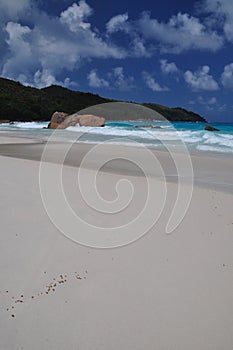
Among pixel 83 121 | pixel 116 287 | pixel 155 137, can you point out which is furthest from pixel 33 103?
pixel 116 287

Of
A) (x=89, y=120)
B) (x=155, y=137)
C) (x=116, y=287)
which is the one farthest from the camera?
(x=89, y=120)

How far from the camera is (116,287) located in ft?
7.54

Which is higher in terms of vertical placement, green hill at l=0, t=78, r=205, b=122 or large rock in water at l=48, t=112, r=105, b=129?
green hill at l=0, t=78, r=205, b=122

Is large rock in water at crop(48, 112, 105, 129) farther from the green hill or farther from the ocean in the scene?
the green hill

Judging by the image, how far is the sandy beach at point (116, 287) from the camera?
1.84 metres

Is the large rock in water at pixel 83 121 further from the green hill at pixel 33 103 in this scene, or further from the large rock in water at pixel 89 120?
the green hill at pixel 33 103

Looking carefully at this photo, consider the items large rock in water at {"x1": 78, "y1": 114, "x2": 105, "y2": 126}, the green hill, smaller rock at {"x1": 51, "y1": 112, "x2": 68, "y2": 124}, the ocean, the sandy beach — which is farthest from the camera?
the green hill

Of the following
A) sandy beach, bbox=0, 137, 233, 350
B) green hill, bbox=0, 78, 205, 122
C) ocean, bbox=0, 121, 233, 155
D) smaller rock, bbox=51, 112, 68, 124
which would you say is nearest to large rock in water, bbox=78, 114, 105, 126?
ocean, bbox=0, 121, 233, 155

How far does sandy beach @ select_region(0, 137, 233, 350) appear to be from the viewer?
1.84 m

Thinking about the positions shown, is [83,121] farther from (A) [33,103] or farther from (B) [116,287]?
(A) [33,103]

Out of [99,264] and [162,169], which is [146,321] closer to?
[99,264]

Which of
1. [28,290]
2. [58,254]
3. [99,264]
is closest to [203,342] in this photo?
[99,264]

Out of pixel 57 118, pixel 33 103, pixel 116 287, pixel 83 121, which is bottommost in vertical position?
pixel 116 287

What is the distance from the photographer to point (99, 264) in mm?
2637
